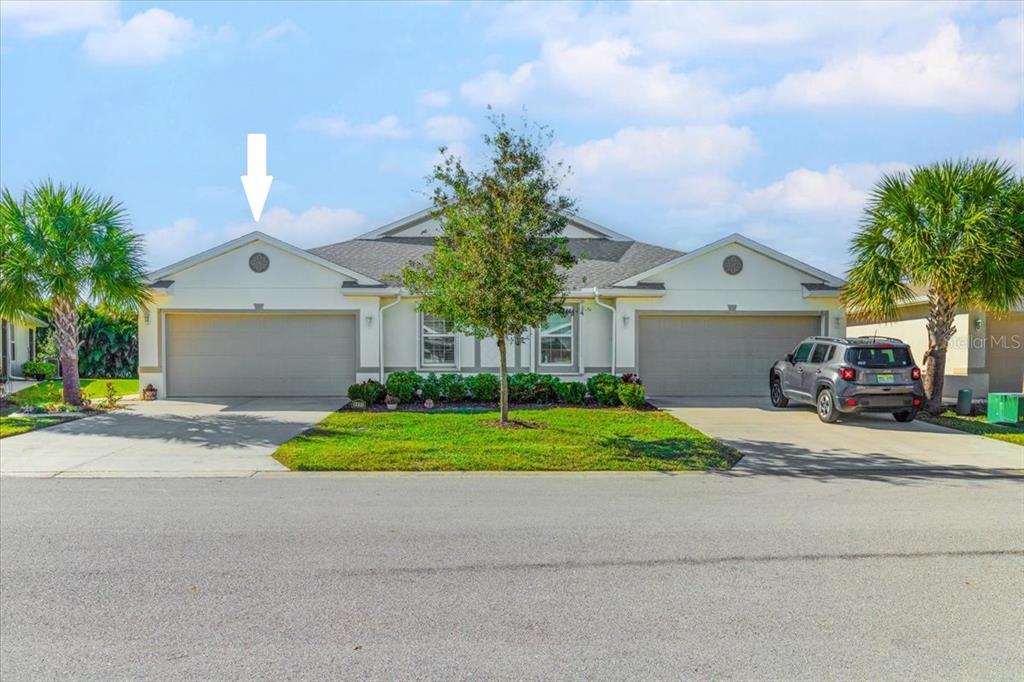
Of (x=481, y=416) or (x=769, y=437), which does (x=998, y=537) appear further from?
(x=481, y=416)

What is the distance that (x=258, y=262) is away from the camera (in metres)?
19.0

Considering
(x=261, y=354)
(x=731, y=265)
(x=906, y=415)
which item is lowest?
(x=906, y=415)

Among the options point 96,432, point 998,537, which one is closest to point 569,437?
point 998,537

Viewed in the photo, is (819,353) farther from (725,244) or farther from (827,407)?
(725,244)

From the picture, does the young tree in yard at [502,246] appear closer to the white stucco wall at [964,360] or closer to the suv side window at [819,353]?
the suv side window at [819,353]

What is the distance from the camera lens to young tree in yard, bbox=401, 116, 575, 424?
12.5 metres

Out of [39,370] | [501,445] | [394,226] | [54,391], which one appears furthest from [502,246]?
[39,370]

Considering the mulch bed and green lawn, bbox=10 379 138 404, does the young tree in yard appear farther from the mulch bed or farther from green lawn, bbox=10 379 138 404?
green lawn, bbox=10 379 138 404

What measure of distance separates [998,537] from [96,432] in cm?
1387

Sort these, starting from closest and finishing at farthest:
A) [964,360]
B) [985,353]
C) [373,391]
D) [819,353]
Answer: [819,353]
[373,391]
[964,360]
[985,353]

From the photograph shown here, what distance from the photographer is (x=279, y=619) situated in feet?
15.6

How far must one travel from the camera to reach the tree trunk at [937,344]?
52.1 ft

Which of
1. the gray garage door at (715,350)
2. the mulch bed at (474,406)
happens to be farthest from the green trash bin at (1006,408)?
the mulch bed at (474,406)

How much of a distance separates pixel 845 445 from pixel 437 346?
10936 millimetres
